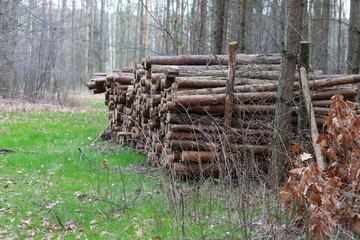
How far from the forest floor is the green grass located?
12 mm

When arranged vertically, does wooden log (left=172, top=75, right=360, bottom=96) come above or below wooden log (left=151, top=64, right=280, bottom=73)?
below

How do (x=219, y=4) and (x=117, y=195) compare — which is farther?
(x=219, y=4)

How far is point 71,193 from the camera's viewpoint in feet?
22.7

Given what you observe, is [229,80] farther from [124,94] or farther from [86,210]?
[124,94]

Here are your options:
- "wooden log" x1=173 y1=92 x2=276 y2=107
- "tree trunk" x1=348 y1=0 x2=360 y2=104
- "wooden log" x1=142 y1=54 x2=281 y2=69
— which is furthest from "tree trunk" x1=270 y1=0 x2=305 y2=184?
"tree trunk" x1=348 y1=0 x2=360 y2=104

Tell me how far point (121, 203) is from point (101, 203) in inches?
12.3

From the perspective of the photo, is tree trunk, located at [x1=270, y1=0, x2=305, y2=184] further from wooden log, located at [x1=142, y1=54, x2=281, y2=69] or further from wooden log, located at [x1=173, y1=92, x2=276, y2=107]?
wooden log, located at [x1=142, y1=54, x2=281, y2=69]

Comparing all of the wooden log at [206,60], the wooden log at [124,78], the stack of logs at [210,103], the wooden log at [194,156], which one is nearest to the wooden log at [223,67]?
the stack of logs at [210,103]

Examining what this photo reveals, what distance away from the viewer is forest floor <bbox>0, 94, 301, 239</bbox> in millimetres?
4730

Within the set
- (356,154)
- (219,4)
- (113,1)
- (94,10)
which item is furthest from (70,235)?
(94,10)

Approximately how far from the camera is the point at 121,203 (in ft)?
20.2

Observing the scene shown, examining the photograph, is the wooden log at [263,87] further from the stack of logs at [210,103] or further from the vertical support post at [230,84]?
the vertical support post at [230,84]

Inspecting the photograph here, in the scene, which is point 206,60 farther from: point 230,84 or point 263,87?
point 230,84

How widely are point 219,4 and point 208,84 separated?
257 inches
